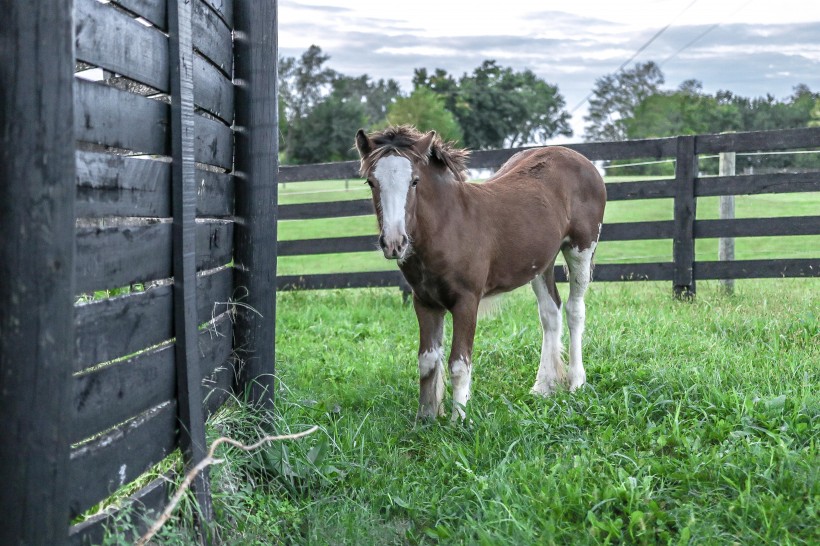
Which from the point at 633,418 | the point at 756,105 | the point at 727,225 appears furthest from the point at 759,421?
the point at 756,105

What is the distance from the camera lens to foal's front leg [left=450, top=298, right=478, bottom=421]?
4934 mm

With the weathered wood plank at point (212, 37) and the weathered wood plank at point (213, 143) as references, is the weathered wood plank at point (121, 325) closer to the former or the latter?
the weathered wood plank at point (213, 143)

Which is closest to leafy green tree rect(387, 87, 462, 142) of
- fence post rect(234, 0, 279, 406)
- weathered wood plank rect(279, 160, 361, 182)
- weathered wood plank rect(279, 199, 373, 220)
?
weathered wood plank rect(279, 160, 361, 182)

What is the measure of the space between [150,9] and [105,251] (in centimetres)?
88

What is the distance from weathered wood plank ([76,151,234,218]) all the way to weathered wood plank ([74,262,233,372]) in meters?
0.27

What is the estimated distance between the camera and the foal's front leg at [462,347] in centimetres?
493

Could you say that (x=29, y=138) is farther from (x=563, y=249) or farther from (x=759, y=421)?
(x=563, y=249)

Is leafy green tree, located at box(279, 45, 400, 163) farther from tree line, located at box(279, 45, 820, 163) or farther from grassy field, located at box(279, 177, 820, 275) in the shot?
grassy field, located at box(279, 177, 820, 275)

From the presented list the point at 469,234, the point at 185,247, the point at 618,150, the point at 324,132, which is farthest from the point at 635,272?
the point at 324,132

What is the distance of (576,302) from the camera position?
6066 mm

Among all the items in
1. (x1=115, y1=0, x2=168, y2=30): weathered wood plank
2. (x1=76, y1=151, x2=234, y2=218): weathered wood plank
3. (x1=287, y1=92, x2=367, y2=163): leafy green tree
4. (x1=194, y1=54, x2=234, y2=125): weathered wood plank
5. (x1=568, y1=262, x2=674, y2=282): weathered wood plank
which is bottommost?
Result: (x1=568, y1=262, x2=674, y2=282): weathered wood plank

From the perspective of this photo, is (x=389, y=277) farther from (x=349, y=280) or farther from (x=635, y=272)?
(x=635, y=272)

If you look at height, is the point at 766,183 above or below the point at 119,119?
above

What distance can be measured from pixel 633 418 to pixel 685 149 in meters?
5.46
